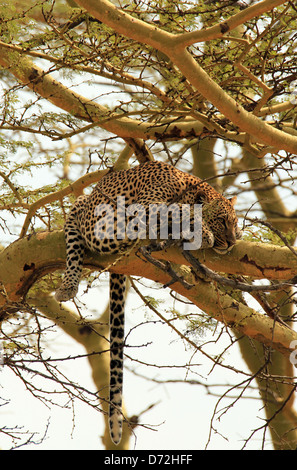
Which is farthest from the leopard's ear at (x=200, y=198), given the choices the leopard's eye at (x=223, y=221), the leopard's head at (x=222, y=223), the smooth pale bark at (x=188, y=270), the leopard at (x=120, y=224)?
the smooth pale bark at (x=188, y=270)

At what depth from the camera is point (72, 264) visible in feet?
21.8

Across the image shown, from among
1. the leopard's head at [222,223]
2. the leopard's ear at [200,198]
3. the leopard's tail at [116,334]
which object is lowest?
the leopard's tail at [116,334]

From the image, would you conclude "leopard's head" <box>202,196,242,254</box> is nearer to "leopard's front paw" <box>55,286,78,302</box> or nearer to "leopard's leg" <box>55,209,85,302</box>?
"leopard's leg" <box>55,209,85,302</box>

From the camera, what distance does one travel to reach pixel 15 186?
824cm

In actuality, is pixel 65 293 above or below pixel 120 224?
below

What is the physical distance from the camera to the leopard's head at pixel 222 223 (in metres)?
6.17

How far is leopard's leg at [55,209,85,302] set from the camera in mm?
6652

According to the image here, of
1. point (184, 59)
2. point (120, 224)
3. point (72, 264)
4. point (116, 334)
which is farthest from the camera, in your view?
point (116, 334)

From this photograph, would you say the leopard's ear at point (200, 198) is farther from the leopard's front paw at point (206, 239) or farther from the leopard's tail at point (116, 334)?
the leopard's tail at point (116, 334)

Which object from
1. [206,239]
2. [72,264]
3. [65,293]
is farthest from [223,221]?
[65,293]

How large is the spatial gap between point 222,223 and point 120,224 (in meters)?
A: 1.11

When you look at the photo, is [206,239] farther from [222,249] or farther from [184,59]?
[184,59]

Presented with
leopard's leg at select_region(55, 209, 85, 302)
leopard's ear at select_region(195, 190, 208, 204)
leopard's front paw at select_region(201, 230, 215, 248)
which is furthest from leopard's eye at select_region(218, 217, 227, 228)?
leopard's leg at select_region(55, 209, 85, 302)
